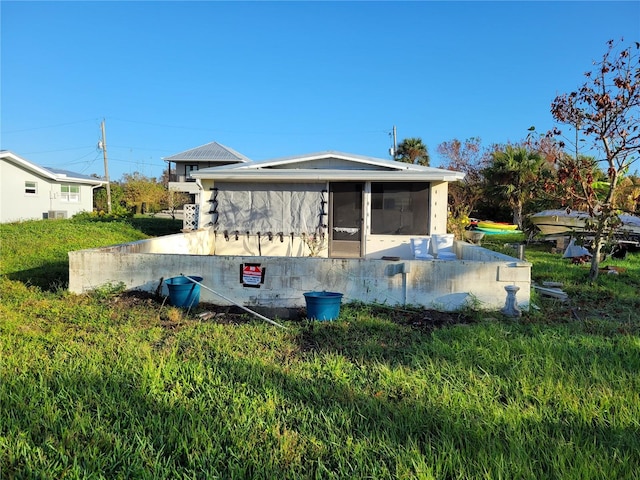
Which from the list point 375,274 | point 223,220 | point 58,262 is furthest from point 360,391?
point 58,262

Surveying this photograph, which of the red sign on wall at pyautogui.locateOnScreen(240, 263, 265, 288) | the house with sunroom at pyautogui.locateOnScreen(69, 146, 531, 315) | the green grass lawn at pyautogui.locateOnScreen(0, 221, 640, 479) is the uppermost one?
the house with sunroom at pyautogui.locateOnScreen(69, 146, 531, 315)

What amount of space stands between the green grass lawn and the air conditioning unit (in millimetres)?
23496

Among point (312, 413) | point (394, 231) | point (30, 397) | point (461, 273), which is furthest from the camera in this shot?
point (394, 231)

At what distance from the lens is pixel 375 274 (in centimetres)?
667

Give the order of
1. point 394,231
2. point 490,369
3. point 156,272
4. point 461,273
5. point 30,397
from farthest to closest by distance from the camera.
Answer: point 394,231, point 156,272, point 461,273, point 490,369, point 30,397

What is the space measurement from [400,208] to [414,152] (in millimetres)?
21698

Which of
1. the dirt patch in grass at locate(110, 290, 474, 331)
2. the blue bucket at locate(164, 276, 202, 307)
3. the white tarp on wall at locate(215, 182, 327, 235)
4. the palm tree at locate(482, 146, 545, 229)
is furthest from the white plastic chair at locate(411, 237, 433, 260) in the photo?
the palm tree at locate(482, 146, 545, 229)

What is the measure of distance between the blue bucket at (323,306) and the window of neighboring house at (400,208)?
4827mm

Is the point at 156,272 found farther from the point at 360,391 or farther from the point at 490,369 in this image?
the point at 490,369

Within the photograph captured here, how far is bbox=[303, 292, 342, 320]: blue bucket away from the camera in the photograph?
5.82 metres

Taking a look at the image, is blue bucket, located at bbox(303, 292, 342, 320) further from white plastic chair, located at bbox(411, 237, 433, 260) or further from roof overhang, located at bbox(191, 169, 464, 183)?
roof overhang, located at bbox(191, 169, 464, 183)

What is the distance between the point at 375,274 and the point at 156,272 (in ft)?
12.0

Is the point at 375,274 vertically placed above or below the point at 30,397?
above

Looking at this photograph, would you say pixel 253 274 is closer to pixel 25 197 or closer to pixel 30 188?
pixel 25 197
